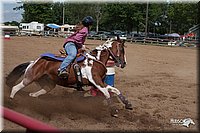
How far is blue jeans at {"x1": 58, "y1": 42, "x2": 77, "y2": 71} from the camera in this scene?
6113 mm

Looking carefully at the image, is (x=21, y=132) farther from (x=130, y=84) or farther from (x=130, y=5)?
(x=130, y=5)

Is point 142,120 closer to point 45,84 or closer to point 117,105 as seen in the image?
point 117,105

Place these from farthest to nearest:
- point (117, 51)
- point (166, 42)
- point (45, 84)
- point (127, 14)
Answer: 1. point (127, 14)
2. point (166, 42)
3. point (117, 51)
4. point (45, 84)

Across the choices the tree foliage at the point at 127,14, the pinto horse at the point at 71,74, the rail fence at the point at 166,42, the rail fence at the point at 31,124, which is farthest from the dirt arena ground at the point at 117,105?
the tree foliage at the point at 127,14

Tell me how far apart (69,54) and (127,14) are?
5187 cm

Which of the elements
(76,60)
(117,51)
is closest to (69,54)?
(76,60)

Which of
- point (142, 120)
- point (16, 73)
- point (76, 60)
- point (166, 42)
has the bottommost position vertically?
point (142, 120)

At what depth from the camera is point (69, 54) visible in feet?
20.4

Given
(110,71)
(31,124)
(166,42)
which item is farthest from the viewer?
(166,42)

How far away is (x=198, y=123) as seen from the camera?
623 cm

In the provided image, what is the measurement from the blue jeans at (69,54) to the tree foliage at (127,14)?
43158 mm

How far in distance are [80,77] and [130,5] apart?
51697 millimetres

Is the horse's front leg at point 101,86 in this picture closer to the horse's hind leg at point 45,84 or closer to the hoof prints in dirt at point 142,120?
the hoof prints in dirt at point 142,120

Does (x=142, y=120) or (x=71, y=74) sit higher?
(x=71, y=74)
